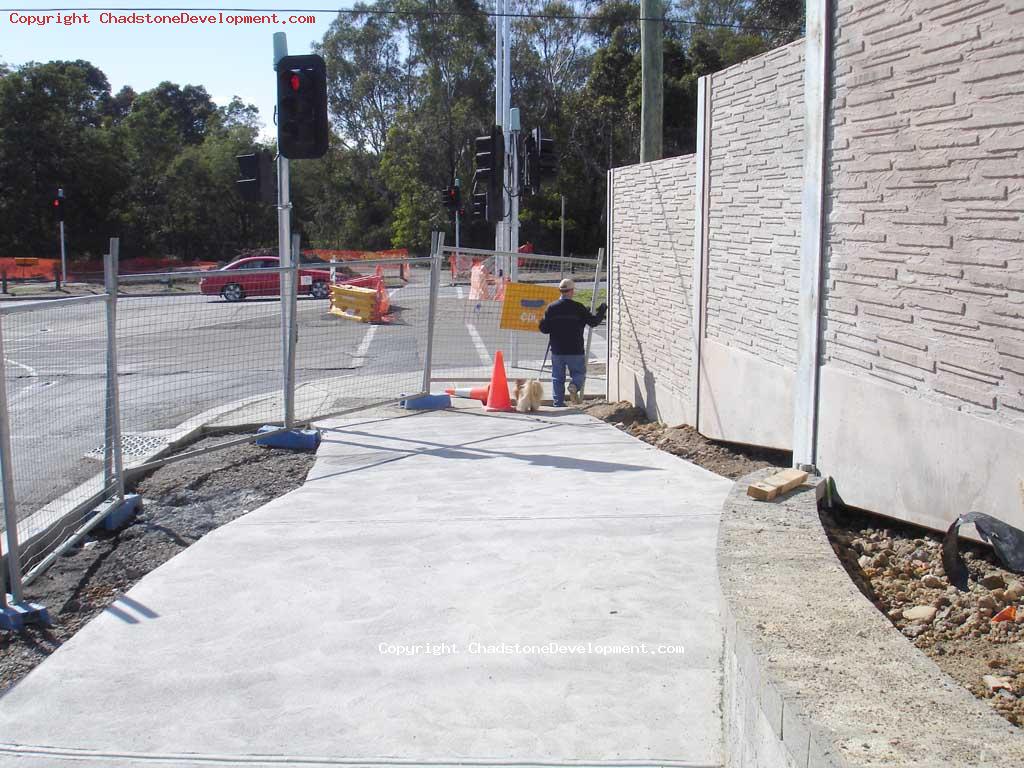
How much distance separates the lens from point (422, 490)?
7410 millimetres

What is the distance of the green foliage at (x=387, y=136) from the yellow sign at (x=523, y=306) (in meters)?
35.6

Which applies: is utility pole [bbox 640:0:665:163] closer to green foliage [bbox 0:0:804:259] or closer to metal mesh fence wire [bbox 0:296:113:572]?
metal mesh fence wire [bbox 0:296:113:572]

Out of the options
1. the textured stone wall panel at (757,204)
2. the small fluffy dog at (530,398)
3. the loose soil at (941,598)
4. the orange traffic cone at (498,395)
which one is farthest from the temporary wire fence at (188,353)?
the loose soil at (941,598)

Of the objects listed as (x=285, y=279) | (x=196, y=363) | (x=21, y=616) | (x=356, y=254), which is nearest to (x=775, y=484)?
(x=21, y=616)

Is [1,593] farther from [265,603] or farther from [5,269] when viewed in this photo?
[5,269]

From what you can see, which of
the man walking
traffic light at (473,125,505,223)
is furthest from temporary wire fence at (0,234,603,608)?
traffic light at (473,125,505,223)

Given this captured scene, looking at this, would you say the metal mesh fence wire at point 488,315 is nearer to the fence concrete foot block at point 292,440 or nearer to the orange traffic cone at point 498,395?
the orange traffic cone at point 498,395

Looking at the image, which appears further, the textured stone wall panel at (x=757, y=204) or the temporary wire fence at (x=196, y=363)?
the textured stone wall panel at (x=757, y=204)

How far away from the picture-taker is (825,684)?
2.76 metres

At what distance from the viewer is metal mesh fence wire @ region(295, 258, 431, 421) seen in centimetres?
1157

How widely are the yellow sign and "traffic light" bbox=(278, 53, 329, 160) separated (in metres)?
4.03

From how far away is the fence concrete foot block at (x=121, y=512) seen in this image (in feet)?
21.7

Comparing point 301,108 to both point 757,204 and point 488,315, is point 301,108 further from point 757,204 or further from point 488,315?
point 488,315

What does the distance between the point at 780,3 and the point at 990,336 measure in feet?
137
